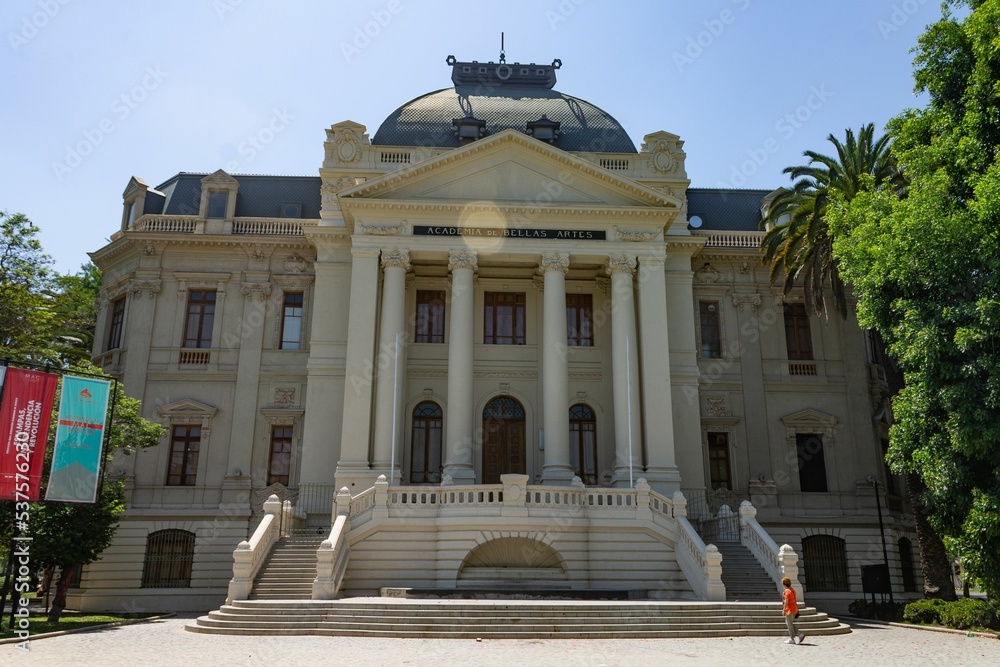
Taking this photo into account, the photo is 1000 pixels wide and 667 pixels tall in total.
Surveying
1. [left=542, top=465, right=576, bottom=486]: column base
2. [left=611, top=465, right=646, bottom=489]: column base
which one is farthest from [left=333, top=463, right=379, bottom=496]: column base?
[left=611, top=465, right=646, bottom=489]: column base

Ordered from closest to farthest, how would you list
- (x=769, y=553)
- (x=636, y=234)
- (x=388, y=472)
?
(x=769, y=553), (x=388, y=472), (x=636, y=234)

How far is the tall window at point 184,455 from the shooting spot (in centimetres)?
3084

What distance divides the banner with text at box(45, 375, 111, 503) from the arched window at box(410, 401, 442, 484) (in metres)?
14.1

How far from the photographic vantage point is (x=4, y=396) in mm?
15516

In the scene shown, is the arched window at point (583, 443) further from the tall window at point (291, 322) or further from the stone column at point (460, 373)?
the tall window at point (291, 322)

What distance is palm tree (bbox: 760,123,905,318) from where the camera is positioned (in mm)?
27703

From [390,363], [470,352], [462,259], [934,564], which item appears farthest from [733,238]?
[390,363]

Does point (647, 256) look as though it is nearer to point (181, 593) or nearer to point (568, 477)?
point (568, 477)

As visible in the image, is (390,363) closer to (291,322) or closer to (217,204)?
(291,322)

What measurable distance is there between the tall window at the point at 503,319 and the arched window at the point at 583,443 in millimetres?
3590

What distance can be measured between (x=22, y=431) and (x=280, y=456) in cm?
1575

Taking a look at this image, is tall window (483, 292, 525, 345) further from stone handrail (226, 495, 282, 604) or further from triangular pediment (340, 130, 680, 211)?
stone handrail (226, 495, 282, 604)

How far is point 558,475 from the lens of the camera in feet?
89.0

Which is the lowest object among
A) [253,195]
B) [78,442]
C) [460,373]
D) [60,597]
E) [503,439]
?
[60,597]
